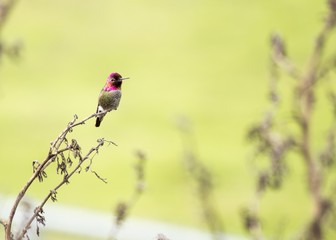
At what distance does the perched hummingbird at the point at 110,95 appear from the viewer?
176 centimetres

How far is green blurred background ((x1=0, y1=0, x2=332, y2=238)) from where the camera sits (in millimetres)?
10586

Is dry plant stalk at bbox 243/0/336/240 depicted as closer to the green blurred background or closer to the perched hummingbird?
the perched hummingbird

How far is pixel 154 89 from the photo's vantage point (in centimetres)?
1354

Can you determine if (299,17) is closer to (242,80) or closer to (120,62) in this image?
(242,80)

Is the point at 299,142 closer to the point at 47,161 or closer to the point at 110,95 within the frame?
the point at 110,95

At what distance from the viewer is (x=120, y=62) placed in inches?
533

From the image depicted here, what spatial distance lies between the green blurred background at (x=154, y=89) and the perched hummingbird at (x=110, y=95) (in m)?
7.94

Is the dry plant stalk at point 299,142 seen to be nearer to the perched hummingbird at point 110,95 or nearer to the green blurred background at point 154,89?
the perched hummingbird at point 110,95

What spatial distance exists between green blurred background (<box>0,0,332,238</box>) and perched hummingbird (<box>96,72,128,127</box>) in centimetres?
794

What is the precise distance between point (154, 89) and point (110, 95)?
1176 cm

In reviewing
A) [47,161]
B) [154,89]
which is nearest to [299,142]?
[47,161]

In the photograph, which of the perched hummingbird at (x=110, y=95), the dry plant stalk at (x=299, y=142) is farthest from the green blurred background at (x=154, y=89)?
the perched hummingbird at (x=110, y=95)

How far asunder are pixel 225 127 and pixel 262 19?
9.94ft

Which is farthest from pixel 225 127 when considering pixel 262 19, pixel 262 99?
pixel 262 19
